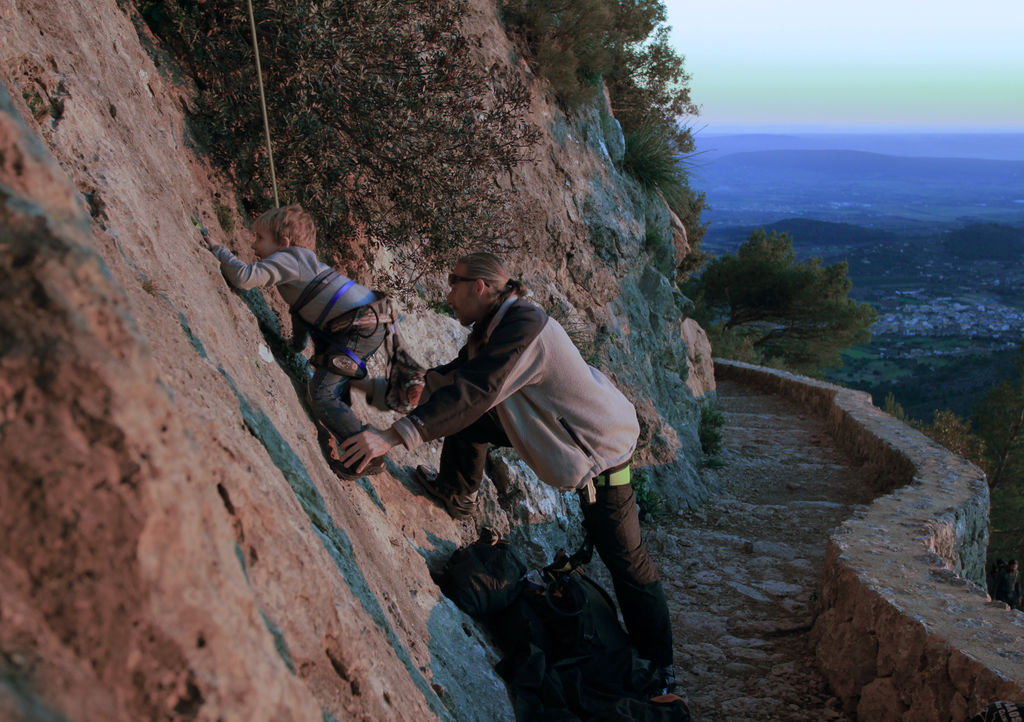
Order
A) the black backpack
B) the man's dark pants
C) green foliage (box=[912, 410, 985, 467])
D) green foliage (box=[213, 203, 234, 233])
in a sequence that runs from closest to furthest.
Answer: the man's dark pants, the black backpack, green foliage (box=[213, 203, 234, 233]), green foliage (box=[912, 410, 985, 467])

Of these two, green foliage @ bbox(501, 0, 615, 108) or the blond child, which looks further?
green foliage @ bbox(501, 0, 615, 108)

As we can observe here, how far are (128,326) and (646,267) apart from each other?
9.22m

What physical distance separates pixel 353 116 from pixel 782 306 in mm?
21763

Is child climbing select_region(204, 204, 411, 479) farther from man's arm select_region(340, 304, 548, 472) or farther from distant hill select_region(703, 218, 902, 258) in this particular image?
distant hill select_region(703, 218, 902, 258)

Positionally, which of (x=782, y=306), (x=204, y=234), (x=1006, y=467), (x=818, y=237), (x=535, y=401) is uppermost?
(x=204, y=234)

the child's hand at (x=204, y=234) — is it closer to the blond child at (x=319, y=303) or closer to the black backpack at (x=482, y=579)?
the blond child at (x=319, y=303)

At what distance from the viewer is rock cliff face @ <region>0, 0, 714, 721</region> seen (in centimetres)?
105

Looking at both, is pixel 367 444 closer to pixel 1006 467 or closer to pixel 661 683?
pixel 661 683

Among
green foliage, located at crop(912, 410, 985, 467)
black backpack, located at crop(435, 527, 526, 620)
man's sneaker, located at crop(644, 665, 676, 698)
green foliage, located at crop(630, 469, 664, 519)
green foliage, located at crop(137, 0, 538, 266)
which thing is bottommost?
green foliage, located at crop(912, 410, 985, 467)

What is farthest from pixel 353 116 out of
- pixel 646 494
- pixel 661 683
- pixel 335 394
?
pixel 646 494

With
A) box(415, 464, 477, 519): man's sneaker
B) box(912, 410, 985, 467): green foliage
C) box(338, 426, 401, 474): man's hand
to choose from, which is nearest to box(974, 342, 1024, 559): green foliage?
box(912, 410, 985, 467): green foliage

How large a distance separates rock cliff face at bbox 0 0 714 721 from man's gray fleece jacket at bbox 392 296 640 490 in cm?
61

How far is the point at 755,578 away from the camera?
584cm

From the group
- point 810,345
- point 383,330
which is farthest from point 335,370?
point 810,345
